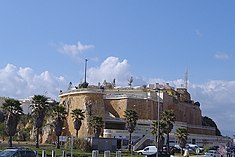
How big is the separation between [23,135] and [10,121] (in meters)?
38.3

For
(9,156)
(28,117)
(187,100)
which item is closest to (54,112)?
(28,117)

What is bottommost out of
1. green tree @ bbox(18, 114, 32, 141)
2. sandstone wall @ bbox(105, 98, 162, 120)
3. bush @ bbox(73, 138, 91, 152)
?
bush @ bbox(73, 138, 91, 152)

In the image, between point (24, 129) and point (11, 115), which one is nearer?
point (11, 115)

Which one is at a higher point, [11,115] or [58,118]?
[58,118]

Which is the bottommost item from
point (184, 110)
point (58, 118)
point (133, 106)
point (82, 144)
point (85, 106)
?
point (82, 144)

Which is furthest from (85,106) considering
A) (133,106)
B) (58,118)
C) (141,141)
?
(58,118)

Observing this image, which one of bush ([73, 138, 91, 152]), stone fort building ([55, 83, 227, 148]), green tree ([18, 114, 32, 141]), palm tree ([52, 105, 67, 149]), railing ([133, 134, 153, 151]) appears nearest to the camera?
bush ([73, 138, 91, 152])

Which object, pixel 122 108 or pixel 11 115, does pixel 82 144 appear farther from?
pixel 122 108

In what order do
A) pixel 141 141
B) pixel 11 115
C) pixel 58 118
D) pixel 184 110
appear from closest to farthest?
1. pixel 11 115
2. pixel 58 118
3. pixel 141 141
4. pixel 184 110

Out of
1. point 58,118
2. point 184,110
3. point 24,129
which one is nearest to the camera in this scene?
point 58,118

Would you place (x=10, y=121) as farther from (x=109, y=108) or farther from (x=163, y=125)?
(x=109, y=108)

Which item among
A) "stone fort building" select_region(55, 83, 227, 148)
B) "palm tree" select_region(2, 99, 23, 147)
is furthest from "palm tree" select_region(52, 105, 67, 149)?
"stone fort building" select_region(55, 83, 227, 148)

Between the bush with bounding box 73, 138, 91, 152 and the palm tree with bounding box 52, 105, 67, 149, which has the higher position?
the palm tree with bounding box 52, 105, 67, 149

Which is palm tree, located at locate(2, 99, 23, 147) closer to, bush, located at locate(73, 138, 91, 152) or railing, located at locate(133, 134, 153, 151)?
bush, located at locate(73, 138, 91, 152)
